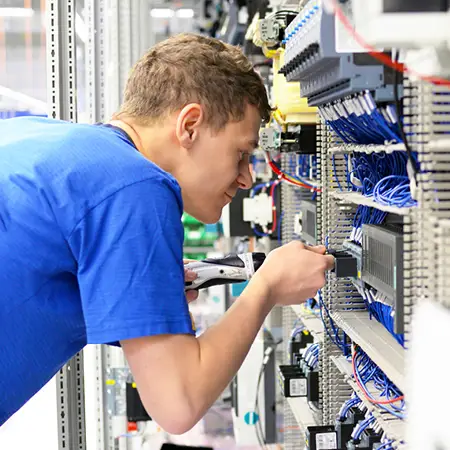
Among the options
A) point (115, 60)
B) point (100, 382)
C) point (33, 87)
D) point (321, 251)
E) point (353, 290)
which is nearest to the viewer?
point (321, 251)

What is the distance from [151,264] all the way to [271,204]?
8.52 ft

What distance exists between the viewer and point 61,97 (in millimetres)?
2445

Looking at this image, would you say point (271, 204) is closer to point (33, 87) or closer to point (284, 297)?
point (33, 87)

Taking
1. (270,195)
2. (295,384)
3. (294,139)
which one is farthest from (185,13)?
(295,384)

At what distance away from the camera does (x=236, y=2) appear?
14.5ft

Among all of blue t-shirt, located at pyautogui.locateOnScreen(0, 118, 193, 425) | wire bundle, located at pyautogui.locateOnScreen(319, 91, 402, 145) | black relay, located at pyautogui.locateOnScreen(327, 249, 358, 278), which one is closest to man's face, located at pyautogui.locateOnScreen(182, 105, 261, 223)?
blue t-shirt, located at pyautogui.locateOnScreen(0, 118, 193, 425)

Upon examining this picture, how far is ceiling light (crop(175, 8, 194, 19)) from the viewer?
7587 mm

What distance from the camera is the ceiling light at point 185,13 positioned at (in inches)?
299

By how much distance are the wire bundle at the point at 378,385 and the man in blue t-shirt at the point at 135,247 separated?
0.46 meters

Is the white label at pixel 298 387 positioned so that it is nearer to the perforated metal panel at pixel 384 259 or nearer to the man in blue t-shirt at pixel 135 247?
the perforated metal panel at pixel 384 259

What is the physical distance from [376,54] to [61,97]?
4.63 feet

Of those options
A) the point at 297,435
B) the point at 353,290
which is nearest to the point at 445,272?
the point at 353,290

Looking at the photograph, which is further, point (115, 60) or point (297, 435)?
point (115, 60)

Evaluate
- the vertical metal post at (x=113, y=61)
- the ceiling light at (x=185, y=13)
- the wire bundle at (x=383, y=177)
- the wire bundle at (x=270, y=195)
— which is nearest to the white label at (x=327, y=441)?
the wire bundle at (x=383, y=177)
